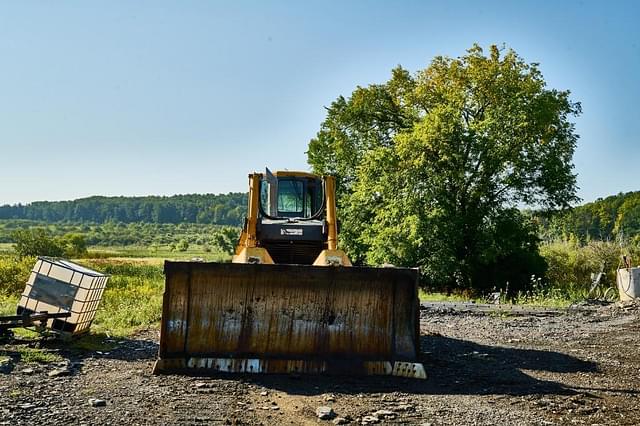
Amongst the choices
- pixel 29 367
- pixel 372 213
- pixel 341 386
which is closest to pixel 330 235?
pixel 341 386

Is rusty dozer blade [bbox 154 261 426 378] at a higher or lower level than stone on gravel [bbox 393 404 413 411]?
higher

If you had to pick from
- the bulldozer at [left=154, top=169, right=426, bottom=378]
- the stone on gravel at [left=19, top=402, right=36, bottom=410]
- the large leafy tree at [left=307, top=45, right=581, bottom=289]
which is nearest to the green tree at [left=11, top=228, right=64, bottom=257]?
the large leafy tree at [left=307, top=45, right=581, bottom=289]

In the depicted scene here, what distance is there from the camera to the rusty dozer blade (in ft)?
25.3

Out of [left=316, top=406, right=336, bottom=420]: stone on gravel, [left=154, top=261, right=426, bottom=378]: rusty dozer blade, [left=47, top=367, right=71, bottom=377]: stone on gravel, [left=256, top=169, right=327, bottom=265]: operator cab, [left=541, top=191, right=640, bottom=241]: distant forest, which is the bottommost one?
[left=47, top=367, right=71, bottom=377]: stone on gravel

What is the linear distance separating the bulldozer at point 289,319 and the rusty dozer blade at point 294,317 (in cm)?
1

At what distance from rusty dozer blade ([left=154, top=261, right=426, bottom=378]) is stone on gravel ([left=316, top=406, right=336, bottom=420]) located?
1.58 m

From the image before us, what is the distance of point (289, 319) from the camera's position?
7941 millimetres

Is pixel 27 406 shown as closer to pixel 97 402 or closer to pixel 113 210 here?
pixel 97 402

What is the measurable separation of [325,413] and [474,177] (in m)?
Result: 24.4

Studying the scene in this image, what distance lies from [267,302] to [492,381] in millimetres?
2764

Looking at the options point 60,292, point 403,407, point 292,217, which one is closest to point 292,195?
point 292,217

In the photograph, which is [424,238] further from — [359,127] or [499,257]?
[359,127]

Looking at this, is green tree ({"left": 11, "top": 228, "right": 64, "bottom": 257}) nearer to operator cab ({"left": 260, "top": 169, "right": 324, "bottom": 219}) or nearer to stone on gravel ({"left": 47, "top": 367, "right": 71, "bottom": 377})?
operator cab ({"left": 260, "top": 169, "right": 324, "bottom": 219})

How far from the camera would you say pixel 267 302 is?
7980mm
